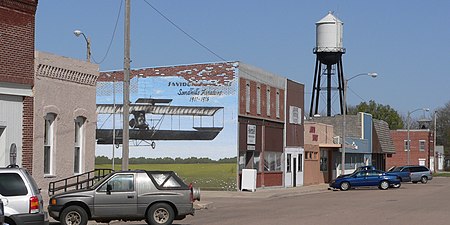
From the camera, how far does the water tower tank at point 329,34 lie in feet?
258

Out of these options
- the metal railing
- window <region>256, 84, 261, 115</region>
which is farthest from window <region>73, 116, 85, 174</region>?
window <region>256, 84, 261, 115</region>

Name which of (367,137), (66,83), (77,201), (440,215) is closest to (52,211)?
(77,201)

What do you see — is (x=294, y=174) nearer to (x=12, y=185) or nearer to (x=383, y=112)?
(x=12, y=185)

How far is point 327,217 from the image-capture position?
26.2m

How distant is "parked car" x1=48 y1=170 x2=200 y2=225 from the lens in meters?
21.4

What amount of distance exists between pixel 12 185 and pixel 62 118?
1302cm

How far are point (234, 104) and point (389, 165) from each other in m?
67.1

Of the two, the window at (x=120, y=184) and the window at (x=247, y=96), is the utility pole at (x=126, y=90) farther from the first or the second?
the window at (x=247, y=96)

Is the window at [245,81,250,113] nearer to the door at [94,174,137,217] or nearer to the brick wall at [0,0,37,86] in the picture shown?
the brick wall at [0,0,37,86]

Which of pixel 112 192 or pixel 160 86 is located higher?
pixel 160 86

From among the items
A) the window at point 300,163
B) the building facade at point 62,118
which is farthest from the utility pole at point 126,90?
the window at point 300,163

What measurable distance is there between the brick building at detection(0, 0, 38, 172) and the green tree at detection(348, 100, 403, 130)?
413ft

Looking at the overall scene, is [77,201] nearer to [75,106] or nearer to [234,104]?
[75,106]

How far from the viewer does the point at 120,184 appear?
21.9 metres
